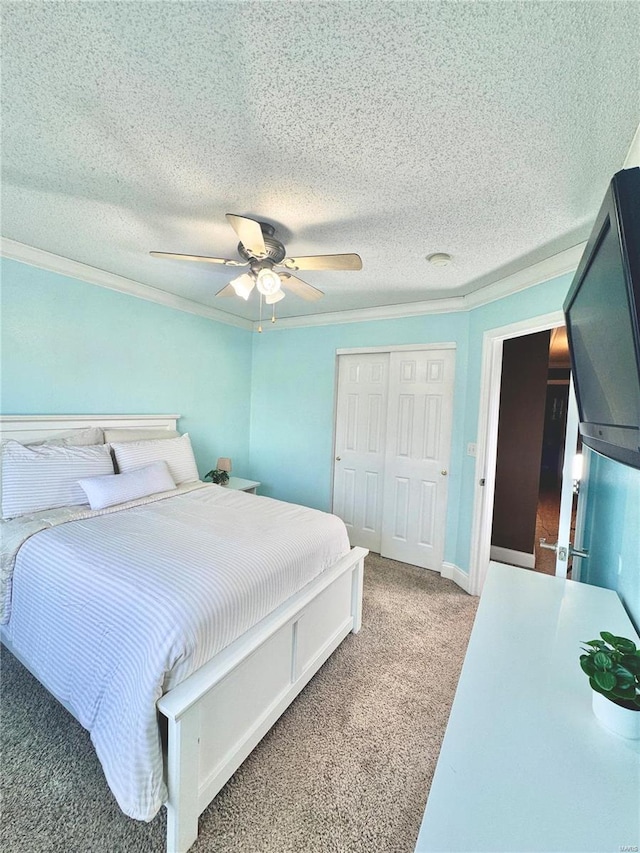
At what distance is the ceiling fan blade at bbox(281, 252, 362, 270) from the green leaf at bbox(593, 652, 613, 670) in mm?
1686

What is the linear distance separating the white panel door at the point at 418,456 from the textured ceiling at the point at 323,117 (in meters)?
1.34

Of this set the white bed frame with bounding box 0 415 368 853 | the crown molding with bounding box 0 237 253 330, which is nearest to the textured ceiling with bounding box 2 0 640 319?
the crown molding with bounding box 0 237 253 330

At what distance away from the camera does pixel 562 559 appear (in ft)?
5.08

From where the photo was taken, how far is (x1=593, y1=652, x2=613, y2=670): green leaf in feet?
2.60

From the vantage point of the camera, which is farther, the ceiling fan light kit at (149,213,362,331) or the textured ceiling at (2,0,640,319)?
the ceiling fan light kit at (149,213,362,331)

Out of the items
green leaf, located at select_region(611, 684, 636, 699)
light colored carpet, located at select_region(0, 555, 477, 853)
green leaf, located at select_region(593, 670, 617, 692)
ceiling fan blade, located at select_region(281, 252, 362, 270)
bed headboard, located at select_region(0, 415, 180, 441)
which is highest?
ceiling fan blade, located at select_region(281, 252, 362, 270)

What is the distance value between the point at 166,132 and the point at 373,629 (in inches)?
113

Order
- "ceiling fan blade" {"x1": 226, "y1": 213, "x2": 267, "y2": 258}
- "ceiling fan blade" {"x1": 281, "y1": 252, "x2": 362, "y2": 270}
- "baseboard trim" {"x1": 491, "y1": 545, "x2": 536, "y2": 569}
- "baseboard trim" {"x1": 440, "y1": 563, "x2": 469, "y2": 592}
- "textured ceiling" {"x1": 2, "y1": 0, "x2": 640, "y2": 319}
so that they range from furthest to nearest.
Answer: "baseboard trim" {"x1": 491, "y1": 545, "x2": 536, "y2": 569} < "baseboard trim" {"x1": 440, "y1": 563, "x2": 469, "y2": 592} < "ceiling fan blade" {"x1": 281, "y1": 252, "x2": 362, "y2": 270} < "ceiling fan blade" {"x1": 226, "y1": 213, "x2": 267, "y2": 258} < "textured ceiling" {"x1": 2, "y1": 0, "x2": 640, "y2": 319}

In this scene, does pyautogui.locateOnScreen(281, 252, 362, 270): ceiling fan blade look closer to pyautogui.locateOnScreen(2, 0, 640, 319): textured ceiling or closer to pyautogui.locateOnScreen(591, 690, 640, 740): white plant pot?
pyautogui.locateOnScreen(2, 0, 640, 319): textured ceiling

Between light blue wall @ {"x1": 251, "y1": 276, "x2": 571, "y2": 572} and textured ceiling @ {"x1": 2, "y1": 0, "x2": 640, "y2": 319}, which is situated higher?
textured ceiling @ {"x1": 2, "y1": 0, "x2": 640, "y2": 319}

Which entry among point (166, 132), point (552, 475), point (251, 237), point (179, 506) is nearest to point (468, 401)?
point (251, 237)

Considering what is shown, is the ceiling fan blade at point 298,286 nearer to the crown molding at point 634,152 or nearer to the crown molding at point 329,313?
the crown molding at point 329,313

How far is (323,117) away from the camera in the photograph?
115 centimetres

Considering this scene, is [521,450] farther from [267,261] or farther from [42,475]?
[42,475]
